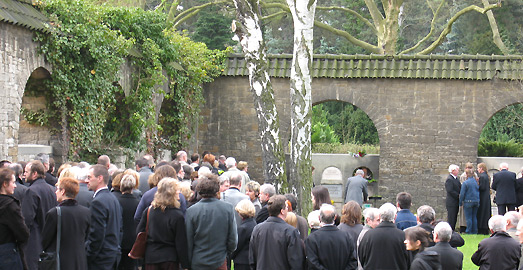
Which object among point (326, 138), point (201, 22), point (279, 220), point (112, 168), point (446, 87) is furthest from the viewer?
point (201, 22)

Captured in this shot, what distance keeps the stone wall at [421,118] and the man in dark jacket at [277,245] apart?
40.2 feet

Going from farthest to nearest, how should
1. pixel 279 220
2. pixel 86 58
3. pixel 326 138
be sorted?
pixel 326 138 → pixel 86 58 → pixel 279 220

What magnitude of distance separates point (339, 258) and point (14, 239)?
118 inches

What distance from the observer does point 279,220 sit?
7105mm

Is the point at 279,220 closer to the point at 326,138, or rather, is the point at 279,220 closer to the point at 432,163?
the point at 432,163

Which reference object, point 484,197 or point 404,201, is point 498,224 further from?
point 484,197

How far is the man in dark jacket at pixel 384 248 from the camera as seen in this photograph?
23.3 feet

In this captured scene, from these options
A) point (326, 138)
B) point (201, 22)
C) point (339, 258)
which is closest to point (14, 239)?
point (339, 258)

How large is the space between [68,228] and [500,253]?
166 inches

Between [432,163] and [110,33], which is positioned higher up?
[110,33]

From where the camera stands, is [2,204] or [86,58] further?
[86,58]

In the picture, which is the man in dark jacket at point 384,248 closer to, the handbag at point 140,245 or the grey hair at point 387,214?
the grey hair at point 387,214

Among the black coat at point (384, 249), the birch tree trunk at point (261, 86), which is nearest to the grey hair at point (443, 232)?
the black coat at point (384, 249)

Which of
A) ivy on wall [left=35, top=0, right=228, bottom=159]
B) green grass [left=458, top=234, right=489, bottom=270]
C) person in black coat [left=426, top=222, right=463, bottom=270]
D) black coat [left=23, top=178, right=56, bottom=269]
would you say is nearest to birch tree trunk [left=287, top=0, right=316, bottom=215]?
green grass [left=458, top=234, right=489, bottom=270]
